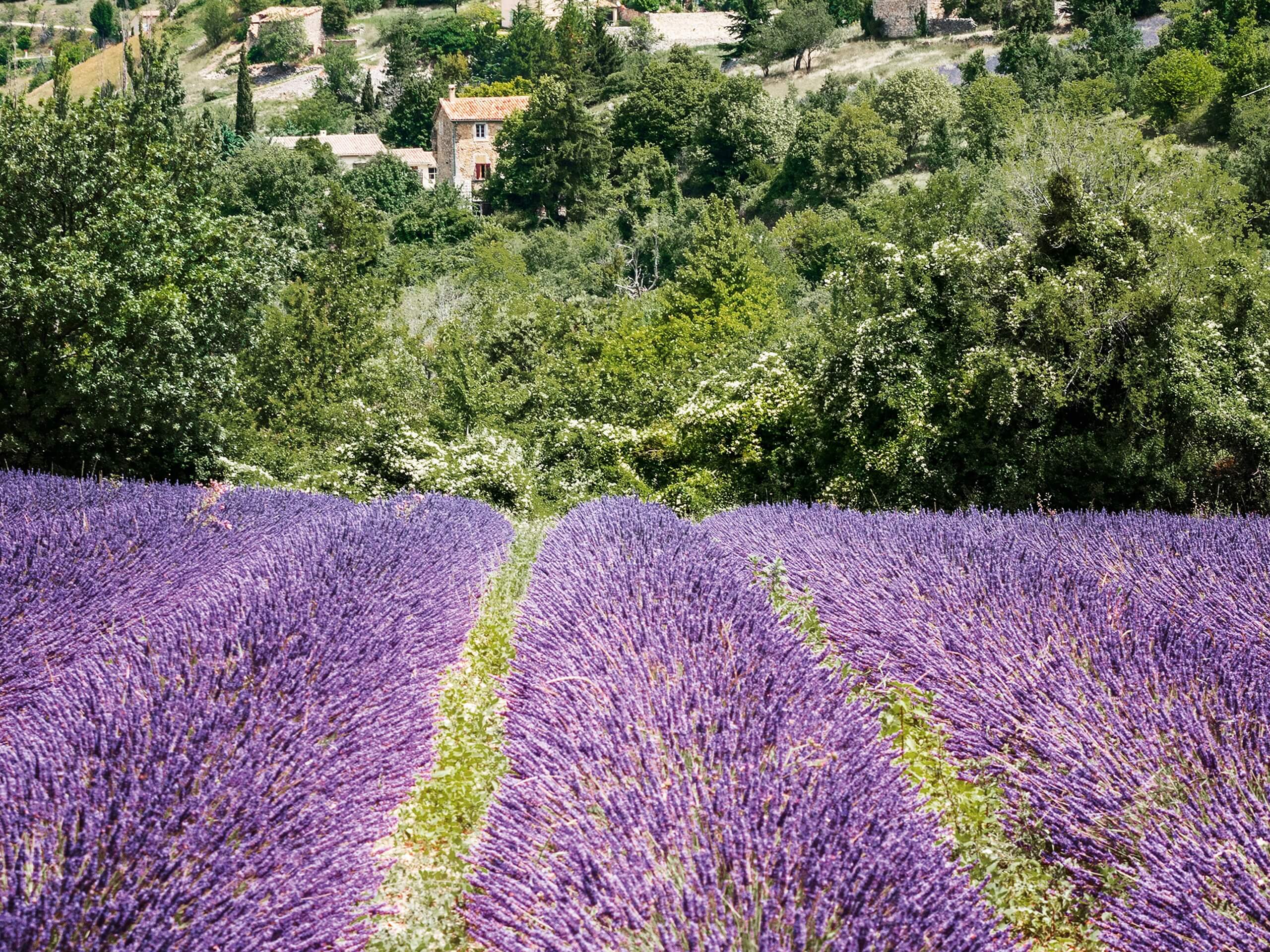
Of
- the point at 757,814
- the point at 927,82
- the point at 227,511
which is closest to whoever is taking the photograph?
the point at 757,814

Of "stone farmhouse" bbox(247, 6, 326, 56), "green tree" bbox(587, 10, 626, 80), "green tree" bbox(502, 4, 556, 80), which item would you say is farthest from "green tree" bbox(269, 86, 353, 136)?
"stone farmhouse" bbox(247, 6, 326, 56)

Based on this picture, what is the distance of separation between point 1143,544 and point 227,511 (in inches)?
332

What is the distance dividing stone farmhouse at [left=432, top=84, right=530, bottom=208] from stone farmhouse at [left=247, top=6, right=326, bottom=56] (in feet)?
176

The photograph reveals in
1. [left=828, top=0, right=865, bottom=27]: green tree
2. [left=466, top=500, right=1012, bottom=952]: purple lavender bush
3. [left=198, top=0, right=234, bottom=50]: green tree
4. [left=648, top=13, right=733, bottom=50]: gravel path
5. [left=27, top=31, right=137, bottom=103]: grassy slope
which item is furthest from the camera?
[left=198, top=0, right=234, bottom=50]: green tree

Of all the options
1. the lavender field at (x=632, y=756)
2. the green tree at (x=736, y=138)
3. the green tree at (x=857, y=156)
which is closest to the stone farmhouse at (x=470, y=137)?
the green tree at (x=736, y=138)

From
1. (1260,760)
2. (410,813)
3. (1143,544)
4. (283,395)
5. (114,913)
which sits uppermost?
(114,913)

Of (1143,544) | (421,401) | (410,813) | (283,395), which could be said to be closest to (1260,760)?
(410,813)

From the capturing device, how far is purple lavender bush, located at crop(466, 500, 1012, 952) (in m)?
2.47

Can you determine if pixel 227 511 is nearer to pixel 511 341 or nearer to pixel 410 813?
pixel 410 813

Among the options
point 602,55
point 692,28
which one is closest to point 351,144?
point 602,55

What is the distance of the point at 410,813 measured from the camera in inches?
147

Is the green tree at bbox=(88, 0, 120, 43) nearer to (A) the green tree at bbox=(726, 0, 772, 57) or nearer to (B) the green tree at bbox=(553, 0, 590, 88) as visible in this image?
(B) the green tree at bbox=(553, 0, 590, 88)

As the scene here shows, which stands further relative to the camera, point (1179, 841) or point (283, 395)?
point (283, 395)

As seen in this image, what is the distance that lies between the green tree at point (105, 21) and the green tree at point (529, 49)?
7532cm
